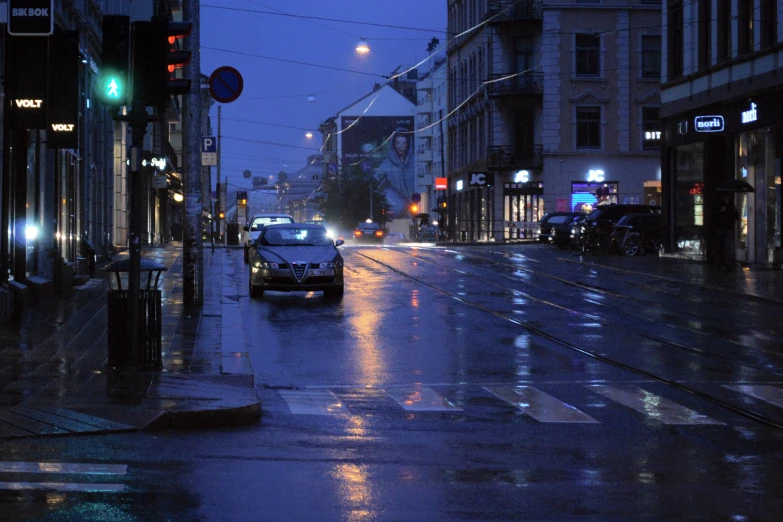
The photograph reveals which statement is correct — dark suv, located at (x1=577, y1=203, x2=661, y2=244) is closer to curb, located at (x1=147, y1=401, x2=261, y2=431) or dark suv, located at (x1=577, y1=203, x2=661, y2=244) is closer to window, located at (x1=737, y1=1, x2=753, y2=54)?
window, located at (x1=737, y1=1, x2=753, y2=54)

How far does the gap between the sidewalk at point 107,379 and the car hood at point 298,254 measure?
3.48m

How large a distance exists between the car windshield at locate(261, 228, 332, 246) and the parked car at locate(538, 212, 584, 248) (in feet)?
73.9

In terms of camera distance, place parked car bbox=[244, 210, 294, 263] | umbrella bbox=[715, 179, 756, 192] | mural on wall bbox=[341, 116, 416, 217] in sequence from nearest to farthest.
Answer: umbrella bbox=[715, 179, 756, 192] → parked car bbox=[244, 210, 294, 263] → mural on wall bbox=[341, 116, 416, 217]

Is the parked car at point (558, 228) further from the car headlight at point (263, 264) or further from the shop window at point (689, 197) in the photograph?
the car headlight at point (263, 264)

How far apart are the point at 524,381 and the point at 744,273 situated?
1803 centimetres

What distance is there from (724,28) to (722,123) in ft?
9.13

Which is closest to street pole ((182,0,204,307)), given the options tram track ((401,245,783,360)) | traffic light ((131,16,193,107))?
tram track ((401,245,783,360))

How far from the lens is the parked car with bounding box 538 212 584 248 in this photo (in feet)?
150

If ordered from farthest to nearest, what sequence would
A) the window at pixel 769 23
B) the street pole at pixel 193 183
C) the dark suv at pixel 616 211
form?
the dark suv at pixel 616 211, the window at pixel 769 23, the street pole at pixel 193 183

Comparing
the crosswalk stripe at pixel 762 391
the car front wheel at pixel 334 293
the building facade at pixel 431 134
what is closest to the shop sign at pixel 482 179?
the building facade at pixel 431 134

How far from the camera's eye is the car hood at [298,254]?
22.1 m

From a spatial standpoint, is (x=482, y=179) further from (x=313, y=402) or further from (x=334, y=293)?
(x=313, y=402)

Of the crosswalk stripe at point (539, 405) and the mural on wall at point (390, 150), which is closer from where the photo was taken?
the crosswalk stripe at point (539, 405)

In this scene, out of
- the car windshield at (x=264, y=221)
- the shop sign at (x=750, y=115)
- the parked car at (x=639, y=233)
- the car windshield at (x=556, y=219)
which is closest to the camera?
the shop sign at (x=750, y=115)
